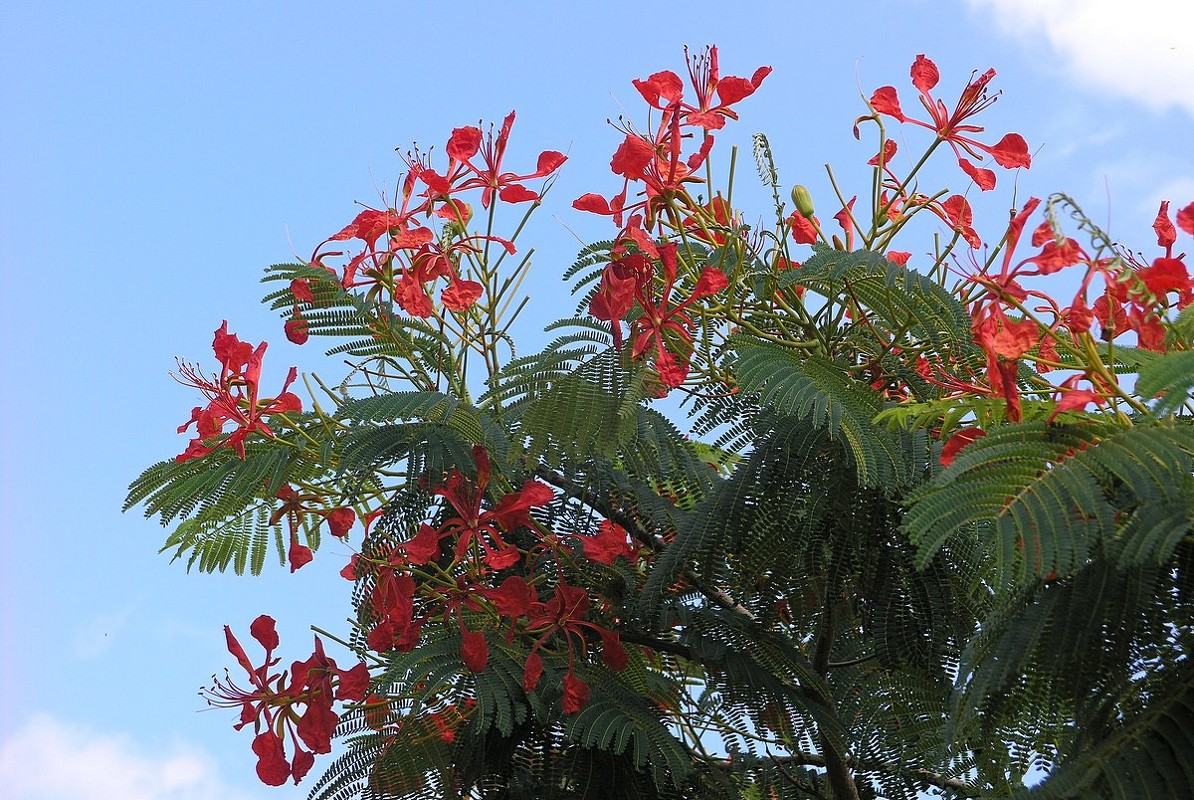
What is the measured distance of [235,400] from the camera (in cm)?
379

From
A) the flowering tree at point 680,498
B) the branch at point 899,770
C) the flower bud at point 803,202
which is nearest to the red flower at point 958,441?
the flowering tree at point 680,498

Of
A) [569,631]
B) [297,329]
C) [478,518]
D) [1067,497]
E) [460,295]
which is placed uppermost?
[297,329]

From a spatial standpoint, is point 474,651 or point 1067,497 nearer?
point 1067,497

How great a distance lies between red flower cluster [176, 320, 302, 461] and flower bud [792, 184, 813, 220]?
4.63ft

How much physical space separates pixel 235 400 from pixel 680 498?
4.23 feet

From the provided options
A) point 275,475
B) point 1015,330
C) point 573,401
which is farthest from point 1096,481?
point 275,475

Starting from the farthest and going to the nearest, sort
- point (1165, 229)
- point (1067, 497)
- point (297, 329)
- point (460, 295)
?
point (297, 329) < point (460, 295) < point (1165, 229) < point (1067, 497)

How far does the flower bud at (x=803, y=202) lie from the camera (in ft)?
11.6

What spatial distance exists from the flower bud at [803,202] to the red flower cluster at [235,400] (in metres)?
1.41

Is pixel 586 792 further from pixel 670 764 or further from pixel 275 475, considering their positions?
pixel 275 475

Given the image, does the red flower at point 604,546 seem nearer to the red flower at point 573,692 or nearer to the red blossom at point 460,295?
the red flower at point 573,692

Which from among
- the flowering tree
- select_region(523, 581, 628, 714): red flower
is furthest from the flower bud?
select_region(523, 581, 628, 714): red flower

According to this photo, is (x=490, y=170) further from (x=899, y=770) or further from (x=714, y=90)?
(x=899, y=770)

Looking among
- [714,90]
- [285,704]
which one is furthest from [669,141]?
[285,704]
